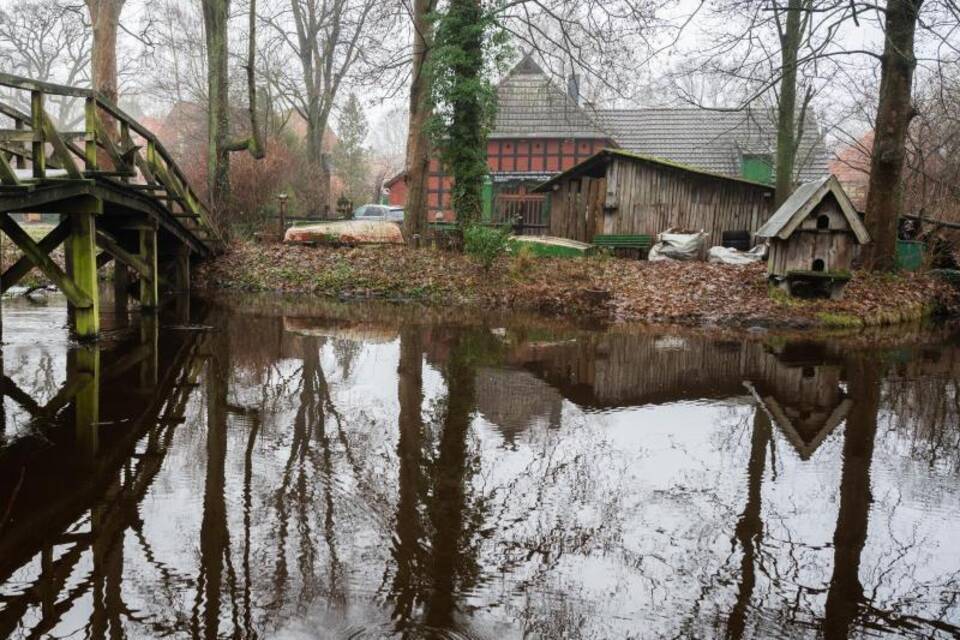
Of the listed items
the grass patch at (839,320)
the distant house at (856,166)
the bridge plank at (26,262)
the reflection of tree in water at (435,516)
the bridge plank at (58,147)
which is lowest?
the reflection of tree in water at (435,516)

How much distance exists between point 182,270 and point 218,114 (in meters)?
6.03

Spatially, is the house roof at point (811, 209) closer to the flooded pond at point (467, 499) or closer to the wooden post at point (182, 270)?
the flooded pond at point (467, 499)

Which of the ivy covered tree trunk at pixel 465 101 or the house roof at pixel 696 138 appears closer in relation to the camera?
the ivy covered tree trunk at pixel 465 101

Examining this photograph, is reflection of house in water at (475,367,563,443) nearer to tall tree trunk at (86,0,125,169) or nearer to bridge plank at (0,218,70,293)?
bridge plank at (0,218,70,293)

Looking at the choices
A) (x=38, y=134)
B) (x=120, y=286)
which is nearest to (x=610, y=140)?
(x=120, y=286)

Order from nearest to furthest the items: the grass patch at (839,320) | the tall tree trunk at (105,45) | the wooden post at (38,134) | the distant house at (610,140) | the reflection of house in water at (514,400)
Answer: the reflection of house in water at (514,400)
the wooden post at (38,134)
the grass patch at (839,320)
the tall tree trunk at (105,45)
the distant house at (610,140)

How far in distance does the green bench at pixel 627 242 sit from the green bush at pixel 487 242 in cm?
501

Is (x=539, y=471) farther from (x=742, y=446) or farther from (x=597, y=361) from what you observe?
(x=597, y=361)

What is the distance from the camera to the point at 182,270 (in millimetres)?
16109

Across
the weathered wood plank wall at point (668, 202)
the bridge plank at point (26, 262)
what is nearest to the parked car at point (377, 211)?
the weathered wood plank wall at point (668, 202)

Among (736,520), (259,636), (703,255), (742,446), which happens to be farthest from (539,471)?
(703,255)

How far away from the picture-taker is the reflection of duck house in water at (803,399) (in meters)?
6.88

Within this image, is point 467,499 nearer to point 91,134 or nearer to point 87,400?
point 87,400

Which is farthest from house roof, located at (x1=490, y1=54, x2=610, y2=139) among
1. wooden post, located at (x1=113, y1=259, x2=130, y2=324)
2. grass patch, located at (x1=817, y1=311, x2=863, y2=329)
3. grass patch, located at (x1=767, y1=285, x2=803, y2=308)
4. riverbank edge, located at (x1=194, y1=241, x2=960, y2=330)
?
wooden post, located at (x1=113, y1=259, x2=130, y2=324)
